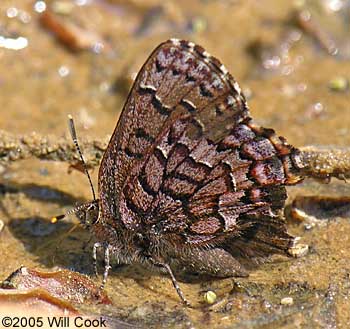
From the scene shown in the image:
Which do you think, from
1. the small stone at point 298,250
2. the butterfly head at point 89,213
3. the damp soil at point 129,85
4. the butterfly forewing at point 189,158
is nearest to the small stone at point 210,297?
the damp soil at point 129,85

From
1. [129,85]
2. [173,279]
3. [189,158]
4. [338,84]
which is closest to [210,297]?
[173,279]

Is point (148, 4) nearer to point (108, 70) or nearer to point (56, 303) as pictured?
point (108, 70)

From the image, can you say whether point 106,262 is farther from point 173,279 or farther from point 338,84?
point 338,84

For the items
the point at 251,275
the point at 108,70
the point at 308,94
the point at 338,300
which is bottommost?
the point at 338,300

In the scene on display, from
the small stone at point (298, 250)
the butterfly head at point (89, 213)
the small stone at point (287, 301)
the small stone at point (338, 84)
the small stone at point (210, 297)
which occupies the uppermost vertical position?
the small stone at point (338, 84)

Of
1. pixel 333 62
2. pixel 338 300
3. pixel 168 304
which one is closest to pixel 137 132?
pixel 168 304

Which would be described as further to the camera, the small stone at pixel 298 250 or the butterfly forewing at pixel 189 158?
the small stone at pixel 298 250

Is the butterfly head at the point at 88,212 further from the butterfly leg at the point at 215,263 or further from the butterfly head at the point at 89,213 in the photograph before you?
the butterfly leg at the point at 215,263

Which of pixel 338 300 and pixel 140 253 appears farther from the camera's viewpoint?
pixel 140 253
